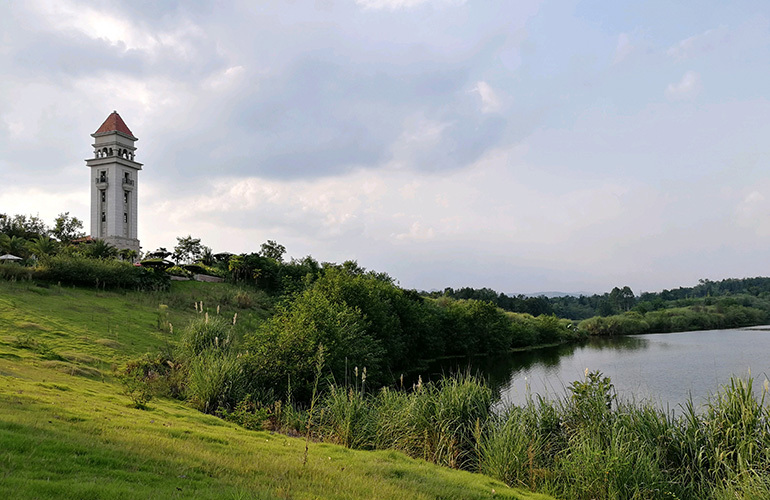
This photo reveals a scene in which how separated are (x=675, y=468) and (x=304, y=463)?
7.39 m

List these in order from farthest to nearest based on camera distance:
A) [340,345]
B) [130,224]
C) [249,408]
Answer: [130,224]
[340,345]
[249,408]

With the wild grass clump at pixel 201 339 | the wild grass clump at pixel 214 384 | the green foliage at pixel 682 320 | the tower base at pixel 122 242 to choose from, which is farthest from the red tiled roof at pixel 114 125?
the green foliage at pixel 682 320

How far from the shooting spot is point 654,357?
4675 cm

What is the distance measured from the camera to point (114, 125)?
71438 mm

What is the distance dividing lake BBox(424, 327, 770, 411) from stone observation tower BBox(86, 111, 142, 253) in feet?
166

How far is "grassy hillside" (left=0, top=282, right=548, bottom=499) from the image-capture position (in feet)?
19.2

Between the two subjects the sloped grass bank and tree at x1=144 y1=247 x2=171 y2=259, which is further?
tree at x1=144 y1=247 x2=171 y2=259

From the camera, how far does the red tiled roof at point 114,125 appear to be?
71375 millimetres

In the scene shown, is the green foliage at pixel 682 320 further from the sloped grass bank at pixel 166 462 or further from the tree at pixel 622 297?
the sloped grass bank at pixel 166 462

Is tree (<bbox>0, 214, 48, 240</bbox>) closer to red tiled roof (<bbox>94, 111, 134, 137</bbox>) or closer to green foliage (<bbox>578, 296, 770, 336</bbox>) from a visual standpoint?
red tiled roof (<bbox>94, 111, 134, 137</bbox>)

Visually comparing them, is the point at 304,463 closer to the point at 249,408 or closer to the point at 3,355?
the point at 249,408

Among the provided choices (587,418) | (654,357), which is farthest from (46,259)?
(654,357)

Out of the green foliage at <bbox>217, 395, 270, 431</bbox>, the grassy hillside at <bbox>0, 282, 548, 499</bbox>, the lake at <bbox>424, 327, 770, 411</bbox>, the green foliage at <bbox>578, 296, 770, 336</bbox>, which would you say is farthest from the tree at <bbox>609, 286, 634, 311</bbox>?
the grassy hillside at <bbox>0, 282, 548, 499</bbox>

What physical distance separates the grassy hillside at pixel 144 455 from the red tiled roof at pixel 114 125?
210 ft
